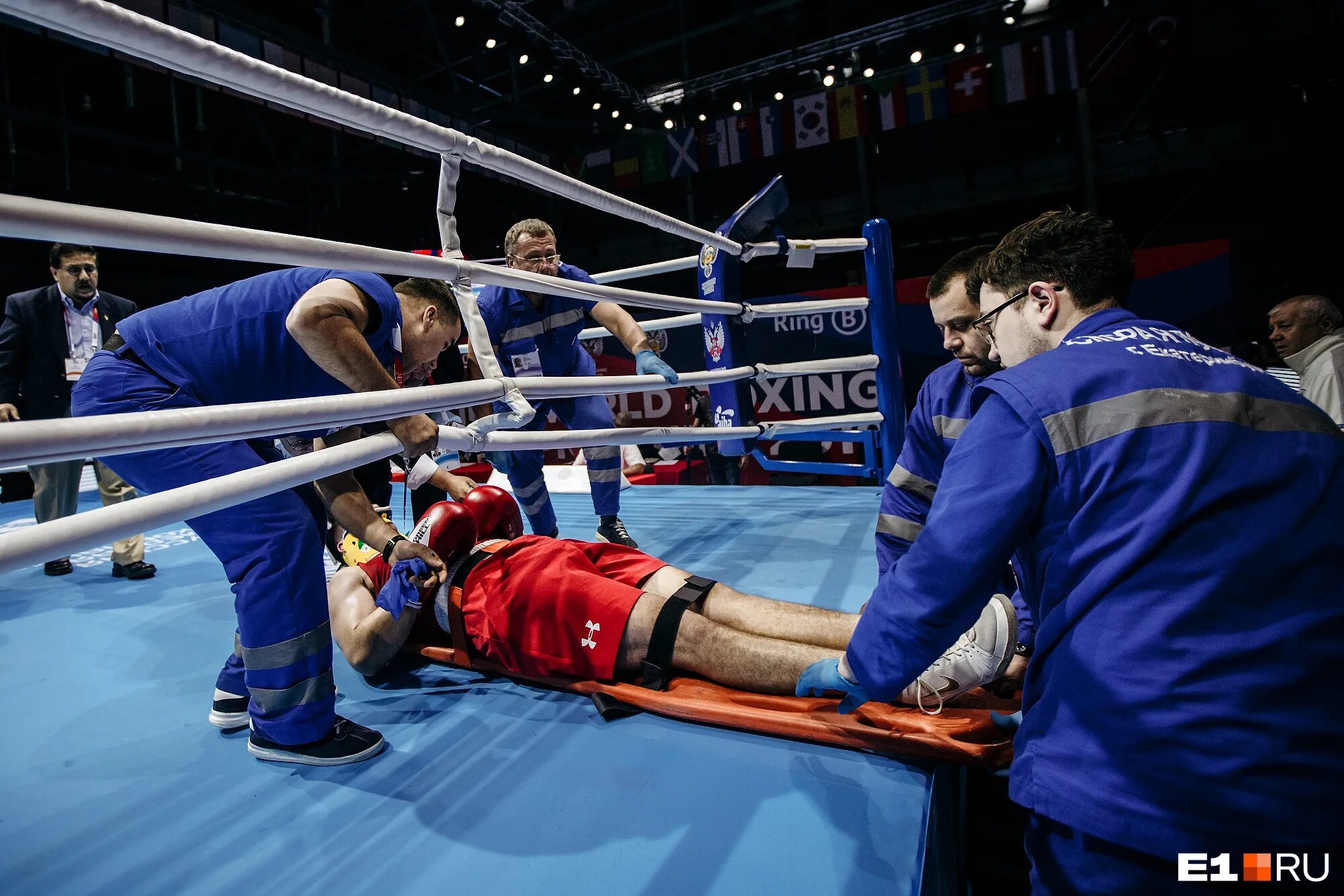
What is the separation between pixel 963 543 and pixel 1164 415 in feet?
0.93

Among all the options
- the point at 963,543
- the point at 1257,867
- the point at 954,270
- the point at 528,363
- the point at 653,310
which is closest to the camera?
the point at 1257,867

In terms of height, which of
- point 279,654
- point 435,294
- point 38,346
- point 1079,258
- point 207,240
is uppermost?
point 38,346

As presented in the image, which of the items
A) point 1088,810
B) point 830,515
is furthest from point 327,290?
point 830,515

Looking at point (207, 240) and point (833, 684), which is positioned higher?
point (207, 240)

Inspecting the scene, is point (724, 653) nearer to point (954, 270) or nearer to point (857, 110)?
point (954, 270)

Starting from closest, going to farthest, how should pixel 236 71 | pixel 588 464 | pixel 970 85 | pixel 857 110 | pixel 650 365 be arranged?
pixel 236 71 < pixel 650 365 < pixel 588 464 < pixel 970 85 < pixel 857 110

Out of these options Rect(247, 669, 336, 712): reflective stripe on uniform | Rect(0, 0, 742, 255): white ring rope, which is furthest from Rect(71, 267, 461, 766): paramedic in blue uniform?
Rect(0, 0, 742, 255): white ring rope

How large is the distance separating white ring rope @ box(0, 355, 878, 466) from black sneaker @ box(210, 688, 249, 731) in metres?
0.84

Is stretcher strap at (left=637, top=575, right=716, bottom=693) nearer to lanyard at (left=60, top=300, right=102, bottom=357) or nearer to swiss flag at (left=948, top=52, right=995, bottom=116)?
lanyard at (left=60, top=300, right=102, bottom=357)


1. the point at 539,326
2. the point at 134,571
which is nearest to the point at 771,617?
the point at 539,326

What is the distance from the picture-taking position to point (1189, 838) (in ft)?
2.47

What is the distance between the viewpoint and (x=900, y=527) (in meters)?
1.74

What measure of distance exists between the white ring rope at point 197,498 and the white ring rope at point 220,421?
4 cm

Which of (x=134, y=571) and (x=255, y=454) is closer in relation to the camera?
(x=255, y=454)
